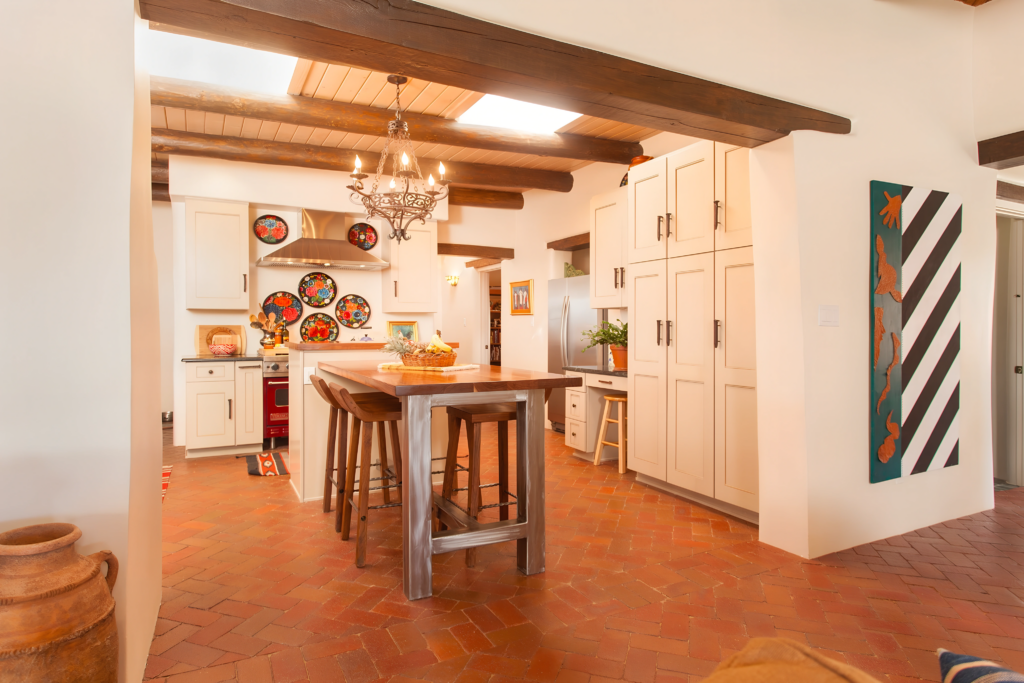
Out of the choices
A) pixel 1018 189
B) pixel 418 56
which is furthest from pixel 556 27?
pixel 1018 189

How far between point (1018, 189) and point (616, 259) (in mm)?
3045

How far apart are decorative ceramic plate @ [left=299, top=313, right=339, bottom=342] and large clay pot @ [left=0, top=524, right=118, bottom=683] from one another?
494 cm

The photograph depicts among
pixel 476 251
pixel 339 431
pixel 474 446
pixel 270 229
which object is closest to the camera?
pixel 474 446

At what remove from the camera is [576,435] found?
529 centimetres

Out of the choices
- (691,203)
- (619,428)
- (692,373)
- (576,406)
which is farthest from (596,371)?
(691,203)

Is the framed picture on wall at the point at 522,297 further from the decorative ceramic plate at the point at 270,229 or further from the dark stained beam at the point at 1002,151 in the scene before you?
the dark stained beam at the point at 1002,151

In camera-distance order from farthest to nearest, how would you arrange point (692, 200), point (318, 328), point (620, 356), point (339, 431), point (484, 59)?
point (318, 328) → point (620, 356) → point (692, 200) → point (339, 431) → point (484, 59)

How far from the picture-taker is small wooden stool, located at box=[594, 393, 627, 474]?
4715 mm

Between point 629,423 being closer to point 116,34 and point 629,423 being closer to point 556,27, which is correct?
point 556,27

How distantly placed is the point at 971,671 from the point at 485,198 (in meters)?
7.00

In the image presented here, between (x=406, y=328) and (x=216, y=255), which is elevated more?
(x=216, y=255)

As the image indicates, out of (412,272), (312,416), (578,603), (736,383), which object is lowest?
(578,603)

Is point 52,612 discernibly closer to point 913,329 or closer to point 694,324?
point 694,324

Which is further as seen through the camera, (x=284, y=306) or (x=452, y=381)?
(x=284, y=306)
